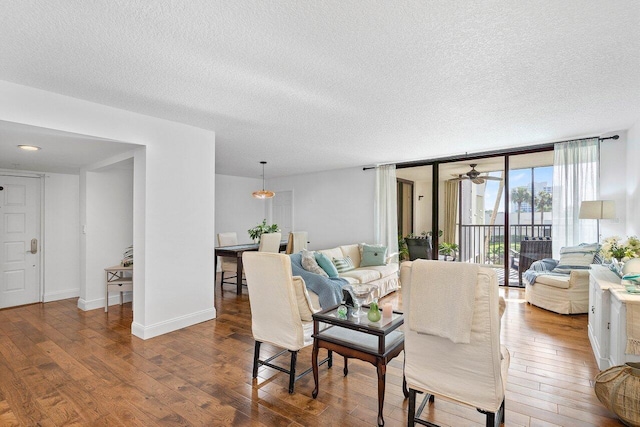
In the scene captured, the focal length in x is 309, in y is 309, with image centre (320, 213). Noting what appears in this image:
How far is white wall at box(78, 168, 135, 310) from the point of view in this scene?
4.70 m

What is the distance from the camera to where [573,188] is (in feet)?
15.1

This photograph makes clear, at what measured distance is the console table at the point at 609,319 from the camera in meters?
2.31

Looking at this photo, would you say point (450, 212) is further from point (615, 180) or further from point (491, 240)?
point (615, 180)

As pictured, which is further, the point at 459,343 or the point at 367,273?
the point at 367,273

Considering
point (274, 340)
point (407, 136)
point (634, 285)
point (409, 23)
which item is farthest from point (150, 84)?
point (634, 285)

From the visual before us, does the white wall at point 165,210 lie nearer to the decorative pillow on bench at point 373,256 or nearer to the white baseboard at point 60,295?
the white baseboard at point 60,295

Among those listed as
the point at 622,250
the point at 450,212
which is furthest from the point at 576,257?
the point at 450,212

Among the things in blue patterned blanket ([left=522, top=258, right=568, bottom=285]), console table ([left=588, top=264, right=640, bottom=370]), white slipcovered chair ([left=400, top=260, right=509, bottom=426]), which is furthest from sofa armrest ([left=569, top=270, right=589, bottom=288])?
white slipcovered chair ([left=400, top=260, right=509, bottom=426])

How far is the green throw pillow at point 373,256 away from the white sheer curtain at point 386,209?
0.71 m

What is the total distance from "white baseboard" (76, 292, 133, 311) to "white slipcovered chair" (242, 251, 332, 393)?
3520 mm

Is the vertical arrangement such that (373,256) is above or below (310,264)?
below

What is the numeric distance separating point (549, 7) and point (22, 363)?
4.90 meters

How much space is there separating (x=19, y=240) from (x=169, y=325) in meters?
3.37

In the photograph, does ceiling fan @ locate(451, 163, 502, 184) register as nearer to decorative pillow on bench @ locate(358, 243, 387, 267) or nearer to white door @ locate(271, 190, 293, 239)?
decorative pillow on bench @ locate(358, 243, 387, 267)
